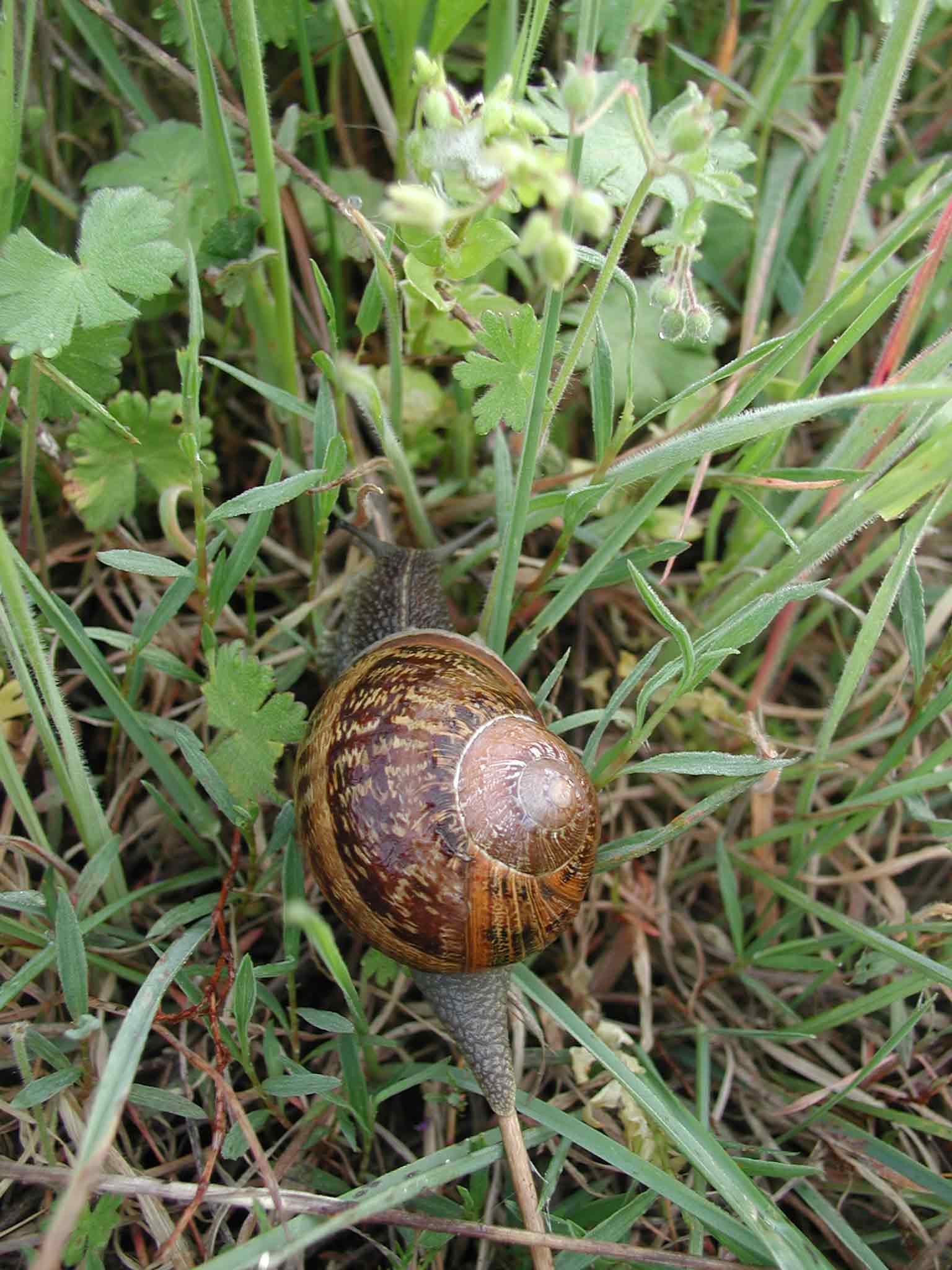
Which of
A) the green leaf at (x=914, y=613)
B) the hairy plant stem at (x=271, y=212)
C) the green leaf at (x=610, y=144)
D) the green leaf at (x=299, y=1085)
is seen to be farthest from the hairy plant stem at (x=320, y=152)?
the green leaf at (x=299, y=1085)

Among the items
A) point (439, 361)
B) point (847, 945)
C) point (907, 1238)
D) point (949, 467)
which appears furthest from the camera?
point (439, 361)

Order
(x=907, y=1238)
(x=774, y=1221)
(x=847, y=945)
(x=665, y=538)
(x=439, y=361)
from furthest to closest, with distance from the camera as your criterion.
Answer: (x=439, y=361) < (x=665, y=538) < (x=847, y=945) < (x=907, y=1238) < (x=774, y=1221)

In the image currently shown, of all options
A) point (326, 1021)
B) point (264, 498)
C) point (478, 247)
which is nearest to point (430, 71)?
point (478, 247)

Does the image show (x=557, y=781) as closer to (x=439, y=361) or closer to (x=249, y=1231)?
(x=249, y=1231)

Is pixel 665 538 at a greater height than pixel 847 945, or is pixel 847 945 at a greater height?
pixel 665 538

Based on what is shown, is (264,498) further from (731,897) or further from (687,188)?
(731,897)

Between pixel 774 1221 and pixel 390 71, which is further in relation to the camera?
pixel 390 71

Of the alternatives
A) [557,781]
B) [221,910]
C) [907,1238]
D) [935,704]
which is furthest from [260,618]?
[907,1238]
